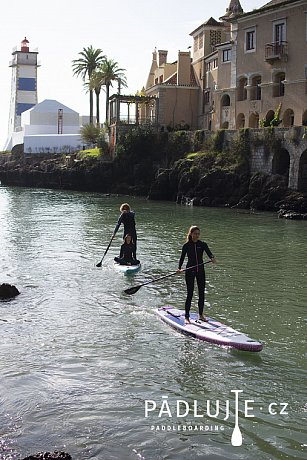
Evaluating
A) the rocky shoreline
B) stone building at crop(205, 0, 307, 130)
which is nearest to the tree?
the rocky shoreline

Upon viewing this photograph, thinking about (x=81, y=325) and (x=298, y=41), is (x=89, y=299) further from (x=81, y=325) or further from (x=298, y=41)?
(x=298, y=41)

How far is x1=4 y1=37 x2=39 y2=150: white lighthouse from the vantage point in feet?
338

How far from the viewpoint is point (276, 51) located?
178 feet

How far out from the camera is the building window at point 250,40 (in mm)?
57250

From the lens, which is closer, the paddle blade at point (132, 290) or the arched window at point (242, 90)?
the paddle blade at point (132, 290)

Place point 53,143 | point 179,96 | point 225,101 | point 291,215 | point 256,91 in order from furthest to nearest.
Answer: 1. point 53,143
2. point 179,96
3. point 225,101
4. point 256,91
5. point 291,215

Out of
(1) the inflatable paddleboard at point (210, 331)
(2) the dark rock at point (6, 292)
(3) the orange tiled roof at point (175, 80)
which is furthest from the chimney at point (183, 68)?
(1) the inflatable paddleboard at point (210, 331)

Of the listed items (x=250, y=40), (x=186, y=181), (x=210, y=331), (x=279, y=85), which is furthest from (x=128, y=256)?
(x=250, y=40)

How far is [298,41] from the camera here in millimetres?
52594

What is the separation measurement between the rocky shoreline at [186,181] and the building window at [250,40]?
1116cm

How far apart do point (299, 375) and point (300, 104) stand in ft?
147

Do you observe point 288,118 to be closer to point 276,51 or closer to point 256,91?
point 256,91

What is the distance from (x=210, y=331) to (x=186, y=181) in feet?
140

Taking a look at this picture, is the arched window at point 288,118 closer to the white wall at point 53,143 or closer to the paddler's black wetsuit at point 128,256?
the white wall at point 53,143
